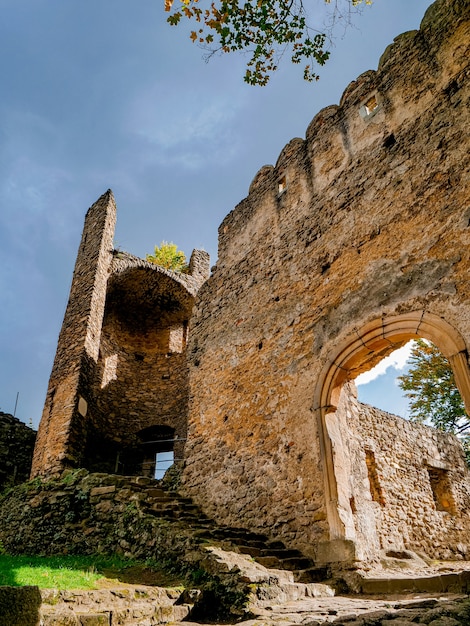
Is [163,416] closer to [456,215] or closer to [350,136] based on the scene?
[350,136]

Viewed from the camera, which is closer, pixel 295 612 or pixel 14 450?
pixel 295 612

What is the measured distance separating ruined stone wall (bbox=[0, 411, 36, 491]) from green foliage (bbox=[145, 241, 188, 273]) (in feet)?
27.7

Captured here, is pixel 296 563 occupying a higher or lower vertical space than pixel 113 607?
higher

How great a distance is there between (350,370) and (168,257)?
550 inches

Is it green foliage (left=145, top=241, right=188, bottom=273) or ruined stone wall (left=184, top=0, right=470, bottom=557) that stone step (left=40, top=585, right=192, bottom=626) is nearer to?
ruined stone wall (left=184, top=0, right=470, bottom=557)

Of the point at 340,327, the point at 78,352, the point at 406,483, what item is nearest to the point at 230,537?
the point at 340,327

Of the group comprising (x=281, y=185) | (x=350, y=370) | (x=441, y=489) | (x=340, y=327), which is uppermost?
(x=281, y=185)

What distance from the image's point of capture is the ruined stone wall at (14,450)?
39.2 ft

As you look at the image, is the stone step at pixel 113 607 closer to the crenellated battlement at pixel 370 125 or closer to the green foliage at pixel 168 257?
the crenellated battlement at pixel 370 125

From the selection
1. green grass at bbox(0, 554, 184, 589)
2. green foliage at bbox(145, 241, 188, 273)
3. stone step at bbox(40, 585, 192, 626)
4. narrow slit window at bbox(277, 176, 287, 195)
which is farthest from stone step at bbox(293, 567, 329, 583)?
green foliage at bbox(145, 241, 188, 273)

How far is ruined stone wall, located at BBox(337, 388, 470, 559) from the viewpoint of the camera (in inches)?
306

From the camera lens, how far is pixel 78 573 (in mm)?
4562

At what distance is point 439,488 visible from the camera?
9680 mm

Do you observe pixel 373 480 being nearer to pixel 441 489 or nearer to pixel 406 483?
pixel 406 483
